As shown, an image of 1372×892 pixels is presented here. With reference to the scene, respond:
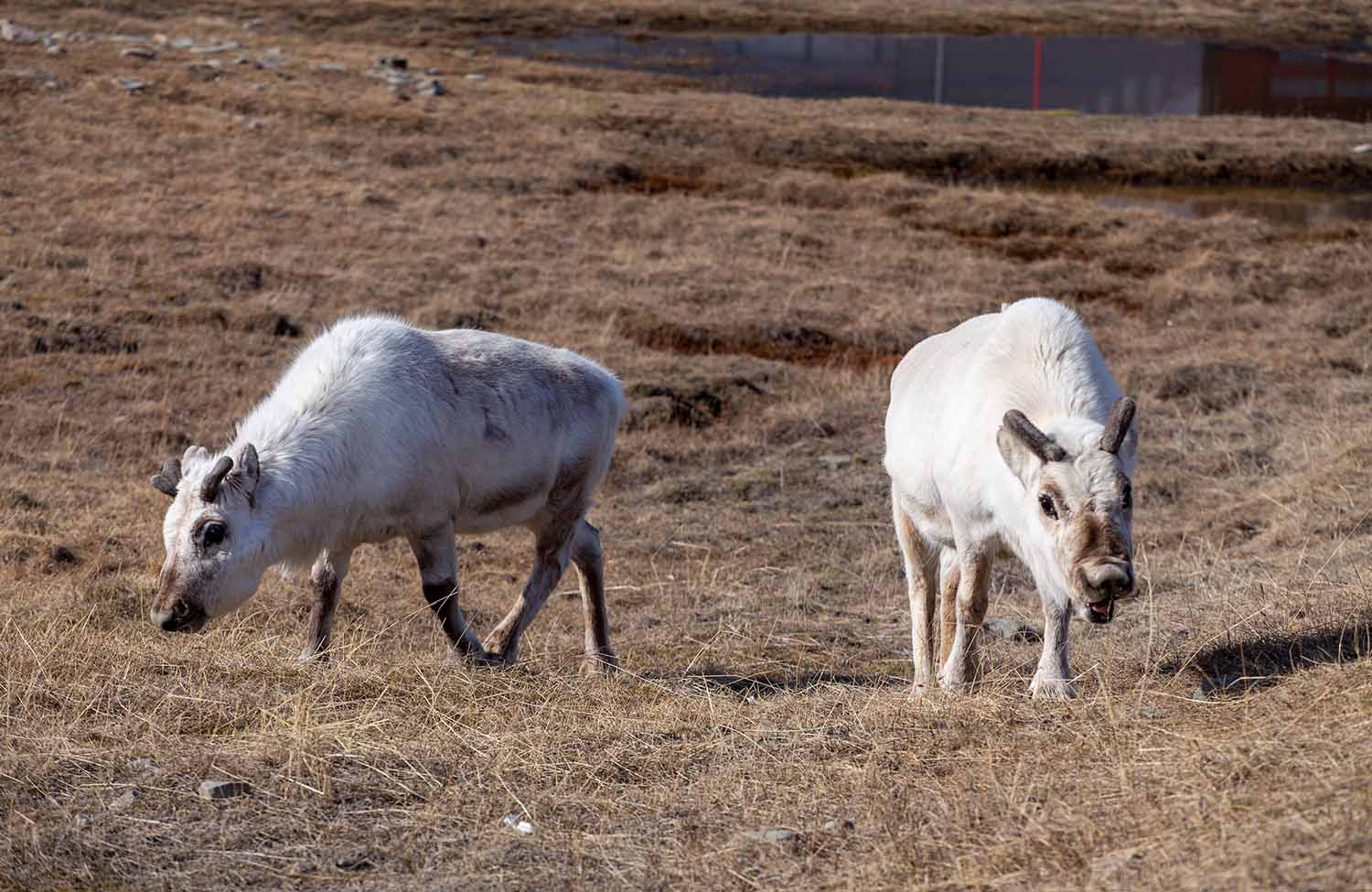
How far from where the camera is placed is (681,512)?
37.7 ft

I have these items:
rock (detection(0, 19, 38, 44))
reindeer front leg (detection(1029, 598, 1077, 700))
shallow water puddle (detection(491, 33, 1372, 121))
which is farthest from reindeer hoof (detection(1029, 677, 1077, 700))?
shallow water puddle (detection(491, 33, 1372, 121))

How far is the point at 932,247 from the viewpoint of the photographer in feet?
67.4

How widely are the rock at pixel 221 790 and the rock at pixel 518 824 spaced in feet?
3.31

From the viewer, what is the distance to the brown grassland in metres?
5.04

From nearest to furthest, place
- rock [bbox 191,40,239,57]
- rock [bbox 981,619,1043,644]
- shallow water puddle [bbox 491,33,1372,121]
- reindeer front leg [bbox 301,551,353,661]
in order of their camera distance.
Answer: reindeer front leg [bbox 301,551,353,661], rock [bbox 981,619,1043,644], rock [bbox 191,40,239,57], shallow water puddle [bbox 491,33,1372,121]

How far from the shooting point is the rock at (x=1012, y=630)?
28.9 feet

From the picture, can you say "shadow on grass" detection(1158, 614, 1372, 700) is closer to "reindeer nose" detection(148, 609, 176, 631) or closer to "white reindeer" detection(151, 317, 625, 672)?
"white reindeer" detection(151, 317, 625, 672)

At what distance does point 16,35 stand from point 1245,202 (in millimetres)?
23746

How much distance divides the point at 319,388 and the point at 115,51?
82.4ft

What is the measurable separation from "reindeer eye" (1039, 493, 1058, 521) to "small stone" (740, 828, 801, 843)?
1.91 meters

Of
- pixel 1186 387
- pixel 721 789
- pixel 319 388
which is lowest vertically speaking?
pixel 1186 387

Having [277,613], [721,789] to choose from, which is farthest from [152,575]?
[721,789]

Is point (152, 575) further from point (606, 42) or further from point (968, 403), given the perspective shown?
point (606, 42)

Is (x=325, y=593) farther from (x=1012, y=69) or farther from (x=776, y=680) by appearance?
(x=1012, y=69)
